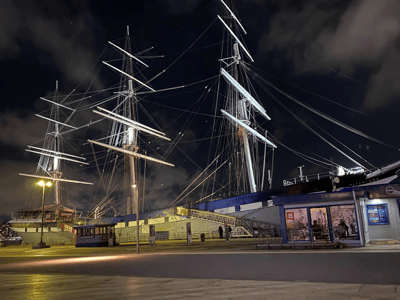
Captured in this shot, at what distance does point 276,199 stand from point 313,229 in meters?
2.27

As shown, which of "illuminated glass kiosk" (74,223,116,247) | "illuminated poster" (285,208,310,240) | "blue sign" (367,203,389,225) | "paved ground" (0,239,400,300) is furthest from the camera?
"illuminated glass kiosk" (74,223,116,247)

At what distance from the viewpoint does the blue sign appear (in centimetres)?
1645

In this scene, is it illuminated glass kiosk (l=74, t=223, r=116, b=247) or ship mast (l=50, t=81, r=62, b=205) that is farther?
ship mast (l=50, t=81, r=62, b=205)

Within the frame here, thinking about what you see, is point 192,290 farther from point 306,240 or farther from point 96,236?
point 96,236

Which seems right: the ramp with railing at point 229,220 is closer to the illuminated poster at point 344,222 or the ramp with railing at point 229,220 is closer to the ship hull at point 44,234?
the illuminated poster at point 344,222

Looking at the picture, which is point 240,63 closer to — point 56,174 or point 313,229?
point 313,229

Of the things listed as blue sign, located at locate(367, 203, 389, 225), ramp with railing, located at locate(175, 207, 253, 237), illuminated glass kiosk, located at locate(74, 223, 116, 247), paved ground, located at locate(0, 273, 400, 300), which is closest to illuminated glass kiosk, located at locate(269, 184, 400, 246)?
blue sign, located at locate(367, 203, 389, 225)

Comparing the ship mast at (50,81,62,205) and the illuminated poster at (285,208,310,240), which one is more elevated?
the ship mast at (50,81,62,205)

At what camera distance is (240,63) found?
1690 inches

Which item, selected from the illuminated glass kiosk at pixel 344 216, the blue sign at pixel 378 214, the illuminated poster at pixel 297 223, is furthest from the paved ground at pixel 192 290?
the blue sign at pixel 378 214

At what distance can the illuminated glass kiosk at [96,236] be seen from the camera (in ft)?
95.1

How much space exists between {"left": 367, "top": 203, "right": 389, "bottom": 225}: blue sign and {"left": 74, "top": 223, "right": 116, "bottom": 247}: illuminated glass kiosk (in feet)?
67.9

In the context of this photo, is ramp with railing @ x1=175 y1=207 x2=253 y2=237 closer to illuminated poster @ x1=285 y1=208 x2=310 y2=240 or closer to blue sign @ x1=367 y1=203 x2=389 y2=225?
illuminated poster @ x1=285 y1=208 x2=310 y2=240

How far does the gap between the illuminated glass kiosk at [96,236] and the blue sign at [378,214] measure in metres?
20.7
